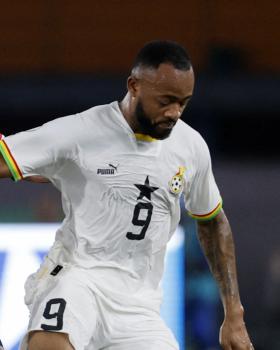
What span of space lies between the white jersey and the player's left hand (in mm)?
300

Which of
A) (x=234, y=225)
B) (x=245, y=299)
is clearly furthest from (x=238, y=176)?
(x=245, y=299)

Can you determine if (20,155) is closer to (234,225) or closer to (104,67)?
(234,225)

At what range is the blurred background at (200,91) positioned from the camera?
7.38 m

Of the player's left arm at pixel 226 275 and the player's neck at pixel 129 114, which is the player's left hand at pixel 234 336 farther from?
the player's neck at pixel 129 114

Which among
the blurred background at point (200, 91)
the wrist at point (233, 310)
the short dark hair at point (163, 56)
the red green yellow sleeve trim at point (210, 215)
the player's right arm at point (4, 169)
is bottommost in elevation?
the blurred background at point (200, 91)

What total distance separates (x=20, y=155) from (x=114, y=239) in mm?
448

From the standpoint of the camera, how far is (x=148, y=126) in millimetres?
4250

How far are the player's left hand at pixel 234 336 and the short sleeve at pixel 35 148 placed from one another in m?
0.90

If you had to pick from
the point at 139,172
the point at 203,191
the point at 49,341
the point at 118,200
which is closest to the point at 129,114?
the point at 139,172

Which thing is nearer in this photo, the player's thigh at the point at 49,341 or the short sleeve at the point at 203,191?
the player's thigh at the point at 49,341

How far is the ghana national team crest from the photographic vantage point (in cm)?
434

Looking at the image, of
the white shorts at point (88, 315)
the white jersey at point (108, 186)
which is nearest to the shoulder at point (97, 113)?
the white jersey at point (108, 186)

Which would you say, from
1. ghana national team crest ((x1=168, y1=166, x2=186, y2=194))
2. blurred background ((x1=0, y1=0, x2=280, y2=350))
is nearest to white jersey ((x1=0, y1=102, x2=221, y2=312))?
ghana national team crest ((x1=168, y1=166, x2=186, y2=194))

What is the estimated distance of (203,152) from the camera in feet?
14.6
